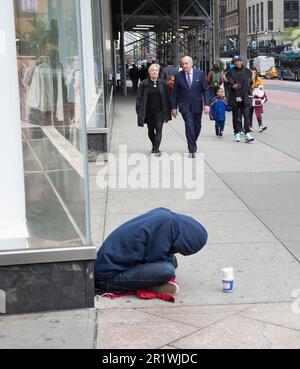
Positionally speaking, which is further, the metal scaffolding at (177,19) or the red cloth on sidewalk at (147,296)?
the metal scaffolding at (177,19)

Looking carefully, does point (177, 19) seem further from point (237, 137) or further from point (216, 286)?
point (216, 286)

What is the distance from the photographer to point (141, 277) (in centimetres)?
496

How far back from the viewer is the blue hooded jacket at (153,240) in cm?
479

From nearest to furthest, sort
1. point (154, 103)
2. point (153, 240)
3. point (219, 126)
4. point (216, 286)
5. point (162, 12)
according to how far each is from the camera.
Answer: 1. point (153, 240)
2. point (216, 286)
3. point (154, 103)
4. point (219, 126)
5. point (162, 12)

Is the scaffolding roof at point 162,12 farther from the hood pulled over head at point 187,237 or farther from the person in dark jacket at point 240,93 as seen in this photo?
the hood pulled over head at point 187,237

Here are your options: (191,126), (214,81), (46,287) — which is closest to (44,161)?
(46,287)

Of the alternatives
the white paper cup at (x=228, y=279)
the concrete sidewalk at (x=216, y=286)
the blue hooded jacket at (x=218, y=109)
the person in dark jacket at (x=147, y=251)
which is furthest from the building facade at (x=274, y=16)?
the person in dark jacket at (x=147, y=251)

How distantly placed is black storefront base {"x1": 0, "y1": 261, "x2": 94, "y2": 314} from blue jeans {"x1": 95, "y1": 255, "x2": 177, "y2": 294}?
290 mm

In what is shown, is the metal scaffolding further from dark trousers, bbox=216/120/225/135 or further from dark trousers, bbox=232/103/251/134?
dark trousers, bbox=232/103/251/134

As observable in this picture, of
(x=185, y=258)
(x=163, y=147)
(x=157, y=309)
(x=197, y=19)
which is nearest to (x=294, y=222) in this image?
(x=185, y=258)

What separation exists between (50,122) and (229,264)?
2.05 metres

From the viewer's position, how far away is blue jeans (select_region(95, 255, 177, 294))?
4.93 m

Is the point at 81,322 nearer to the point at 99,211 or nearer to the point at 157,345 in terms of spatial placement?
the point at 157,345

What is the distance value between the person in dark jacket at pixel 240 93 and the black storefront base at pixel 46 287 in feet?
33.1
